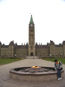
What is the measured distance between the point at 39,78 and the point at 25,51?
97507 millimetres

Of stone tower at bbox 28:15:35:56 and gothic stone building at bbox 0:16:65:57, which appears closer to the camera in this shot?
stone tower at bbox 28:15:35:56

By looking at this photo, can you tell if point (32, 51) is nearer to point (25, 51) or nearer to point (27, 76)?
point (25, 51)

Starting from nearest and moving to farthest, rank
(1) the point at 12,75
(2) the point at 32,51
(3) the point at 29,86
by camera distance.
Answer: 1. (3) the point at 29,86
2. (1) the point at 12,75
3. (2) the point at 32,51

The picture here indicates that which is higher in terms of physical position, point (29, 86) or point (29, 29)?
point (29, 29)

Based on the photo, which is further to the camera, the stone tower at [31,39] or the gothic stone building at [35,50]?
the gothic stone building at [35,50]

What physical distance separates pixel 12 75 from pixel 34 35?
306 feet

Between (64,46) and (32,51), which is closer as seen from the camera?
(32,51)

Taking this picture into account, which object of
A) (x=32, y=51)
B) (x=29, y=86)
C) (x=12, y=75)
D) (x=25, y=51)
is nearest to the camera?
(x=29, y=86)

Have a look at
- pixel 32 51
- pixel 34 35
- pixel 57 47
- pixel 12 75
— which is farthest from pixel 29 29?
pixel 12 75

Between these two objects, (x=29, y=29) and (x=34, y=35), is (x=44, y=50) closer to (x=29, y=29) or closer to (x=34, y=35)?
(x=34, y=35)

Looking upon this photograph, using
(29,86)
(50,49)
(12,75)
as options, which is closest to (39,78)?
(29,86)

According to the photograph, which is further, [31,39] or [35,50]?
[35,50]

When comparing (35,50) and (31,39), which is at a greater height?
(31,39)

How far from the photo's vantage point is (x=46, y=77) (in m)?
8.81
